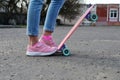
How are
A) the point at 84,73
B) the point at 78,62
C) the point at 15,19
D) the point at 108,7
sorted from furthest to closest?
the point at 108,7 → the point at 15,19 → the point at 78,62 → the point at 84,73

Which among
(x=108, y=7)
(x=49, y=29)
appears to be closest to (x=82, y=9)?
(x=108, y=7)

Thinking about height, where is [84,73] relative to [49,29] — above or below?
below

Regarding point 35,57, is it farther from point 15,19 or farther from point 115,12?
point 115,12

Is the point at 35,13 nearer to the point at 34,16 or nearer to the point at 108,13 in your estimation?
the point at 34,16

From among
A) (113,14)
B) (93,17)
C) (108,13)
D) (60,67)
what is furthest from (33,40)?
(113,14)

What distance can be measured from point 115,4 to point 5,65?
34.9 metres

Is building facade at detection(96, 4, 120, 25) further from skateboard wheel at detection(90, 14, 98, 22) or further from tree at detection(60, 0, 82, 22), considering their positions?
skateboard wheel at detection(90, 14, 98, 22)

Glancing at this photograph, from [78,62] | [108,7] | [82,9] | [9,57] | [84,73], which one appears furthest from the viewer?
[108,7]

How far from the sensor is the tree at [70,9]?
32.0m

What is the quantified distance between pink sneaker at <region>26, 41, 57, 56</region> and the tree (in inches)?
1099

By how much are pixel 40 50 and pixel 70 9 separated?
28410 mm

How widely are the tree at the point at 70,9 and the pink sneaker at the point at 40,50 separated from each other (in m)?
27.9

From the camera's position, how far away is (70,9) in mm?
32125

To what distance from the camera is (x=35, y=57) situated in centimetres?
378
